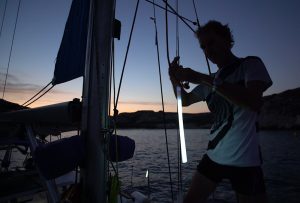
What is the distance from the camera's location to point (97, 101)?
7.50 ft

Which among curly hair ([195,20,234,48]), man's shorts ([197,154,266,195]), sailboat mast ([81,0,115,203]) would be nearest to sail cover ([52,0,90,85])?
sailboat mast ([81,0,115,203])

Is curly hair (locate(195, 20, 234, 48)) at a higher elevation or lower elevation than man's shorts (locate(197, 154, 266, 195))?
higher

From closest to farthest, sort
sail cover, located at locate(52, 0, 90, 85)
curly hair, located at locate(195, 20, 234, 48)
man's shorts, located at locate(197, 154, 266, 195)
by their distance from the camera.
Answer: man's shorts, located at locate(197, 154, 266, 195), curly hair, located at locate(195, 20, 234, 48), sail cover, located at locate(52, 0, 90, 85)

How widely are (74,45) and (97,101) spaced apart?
1.20 metres

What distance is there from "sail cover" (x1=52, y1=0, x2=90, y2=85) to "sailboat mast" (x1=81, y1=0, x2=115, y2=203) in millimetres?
625

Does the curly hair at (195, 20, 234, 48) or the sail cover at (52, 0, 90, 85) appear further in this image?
the sail cover at (52, 0, 90, 85)

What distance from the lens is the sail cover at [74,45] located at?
302 centimetres

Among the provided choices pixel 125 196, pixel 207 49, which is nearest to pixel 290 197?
pixel 125 196

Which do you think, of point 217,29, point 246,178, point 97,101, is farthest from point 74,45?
point 246,178

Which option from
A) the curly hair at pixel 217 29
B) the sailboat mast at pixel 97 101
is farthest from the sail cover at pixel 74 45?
the curly hair at pixel 217 29

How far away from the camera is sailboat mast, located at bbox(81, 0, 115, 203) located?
2.25 m

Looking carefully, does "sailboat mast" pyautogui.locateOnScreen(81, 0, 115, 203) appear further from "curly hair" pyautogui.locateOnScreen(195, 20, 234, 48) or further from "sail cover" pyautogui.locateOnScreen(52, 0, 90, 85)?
"curly hair" pyautogui.locateOnScreen(195, 20, 234, 48)

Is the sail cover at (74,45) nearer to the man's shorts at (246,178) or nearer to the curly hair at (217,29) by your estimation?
the curly hair at (217,29)

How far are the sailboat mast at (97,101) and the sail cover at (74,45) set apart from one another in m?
0.62
